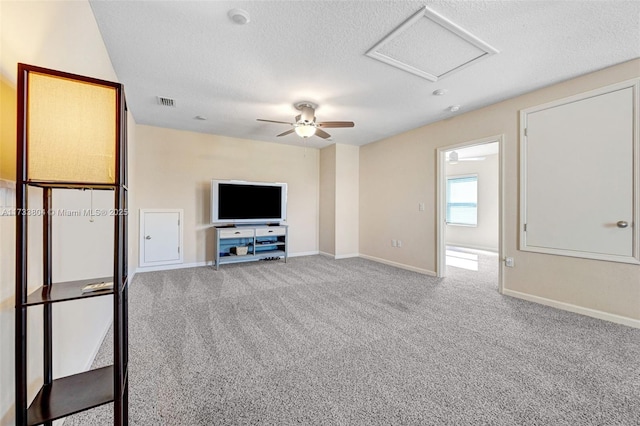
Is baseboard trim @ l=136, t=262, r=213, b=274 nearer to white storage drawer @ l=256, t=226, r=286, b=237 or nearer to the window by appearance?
white storage drawer @ l=256, t=226, r=286, b=237

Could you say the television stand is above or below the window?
below

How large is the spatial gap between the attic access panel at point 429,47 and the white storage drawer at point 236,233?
3.57 m

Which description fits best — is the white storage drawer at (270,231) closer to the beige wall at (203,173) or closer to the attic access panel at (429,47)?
the beige wall at (203,173)

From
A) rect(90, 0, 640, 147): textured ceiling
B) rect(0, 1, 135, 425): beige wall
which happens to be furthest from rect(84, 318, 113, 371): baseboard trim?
rect(90, 0, 640, 147): textured ceiling

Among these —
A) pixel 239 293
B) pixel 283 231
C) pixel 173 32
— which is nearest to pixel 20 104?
pixel 173 32

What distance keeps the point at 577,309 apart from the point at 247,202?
16.0 ft

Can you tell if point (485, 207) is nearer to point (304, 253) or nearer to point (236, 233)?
point (304, 253)

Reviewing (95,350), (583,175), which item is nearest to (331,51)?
(583,175)

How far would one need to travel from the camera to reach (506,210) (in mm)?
3369

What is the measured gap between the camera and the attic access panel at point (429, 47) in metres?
1.97

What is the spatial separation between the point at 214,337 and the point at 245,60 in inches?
99.4

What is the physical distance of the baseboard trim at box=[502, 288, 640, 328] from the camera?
248 cm

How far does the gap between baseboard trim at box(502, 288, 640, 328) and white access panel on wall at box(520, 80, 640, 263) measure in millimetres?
553

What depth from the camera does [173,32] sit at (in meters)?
2.08
